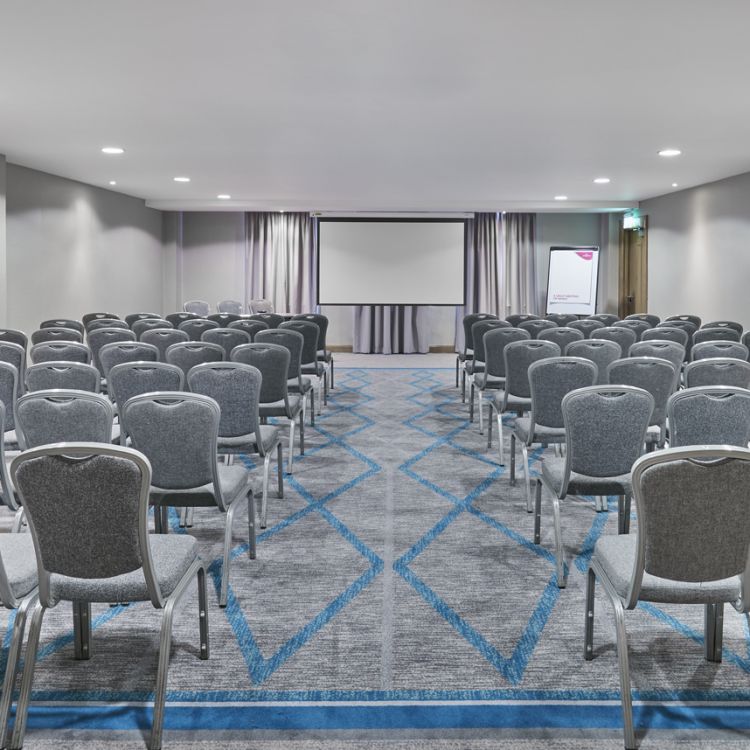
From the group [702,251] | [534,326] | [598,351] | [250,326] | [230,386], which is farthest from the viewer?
[702,251]

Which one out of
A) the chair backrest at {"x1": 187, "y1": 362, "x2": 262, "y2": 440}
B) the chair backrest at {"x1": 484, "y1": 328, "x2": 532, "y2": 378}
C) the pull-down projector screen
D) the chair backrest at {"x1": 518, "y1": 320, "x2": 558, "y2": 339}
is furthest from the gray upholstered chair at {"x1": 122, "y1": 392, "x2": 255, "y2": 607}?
the pull-down projector screen

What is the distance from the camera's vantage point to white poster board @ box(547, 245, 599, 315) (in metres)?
15.4

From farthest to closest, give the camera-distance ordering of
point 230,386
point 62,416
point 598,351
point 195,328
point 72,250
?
point 72,250, point 195,328, point 598,351, point 230,386, point 62,416

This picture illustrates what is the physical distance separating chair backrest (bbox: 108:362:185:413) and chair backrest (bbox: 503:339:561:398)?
8.08ft

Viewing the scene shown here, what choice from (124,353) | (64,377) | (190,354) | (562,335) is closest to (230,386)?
(64,377)

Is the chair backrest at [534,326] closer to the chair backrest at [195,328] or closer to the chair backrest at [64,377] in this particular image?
the chair backrest at [195,328]

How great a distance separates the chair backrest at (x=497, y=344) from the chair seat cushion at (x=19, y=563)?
4536 millimetres

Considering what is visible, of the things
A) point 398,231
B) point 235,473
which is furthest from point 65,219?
point 235,473

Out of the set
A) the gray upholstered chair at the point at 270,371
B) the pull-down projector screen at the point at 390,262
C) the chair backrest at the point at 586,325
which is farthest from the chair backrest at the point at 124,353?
the pull-down projector screen at the point at 390,262

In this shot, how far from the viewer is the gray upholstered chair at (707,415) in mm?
3377

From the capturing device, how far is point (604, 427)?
10.9 feet

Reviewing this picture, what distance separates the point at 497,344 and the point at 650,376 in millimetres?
2190

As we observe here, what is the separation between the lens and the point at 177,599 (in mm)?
2381

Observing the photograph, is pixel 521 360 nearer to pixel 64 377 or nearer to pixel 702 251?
pixel 64 377
